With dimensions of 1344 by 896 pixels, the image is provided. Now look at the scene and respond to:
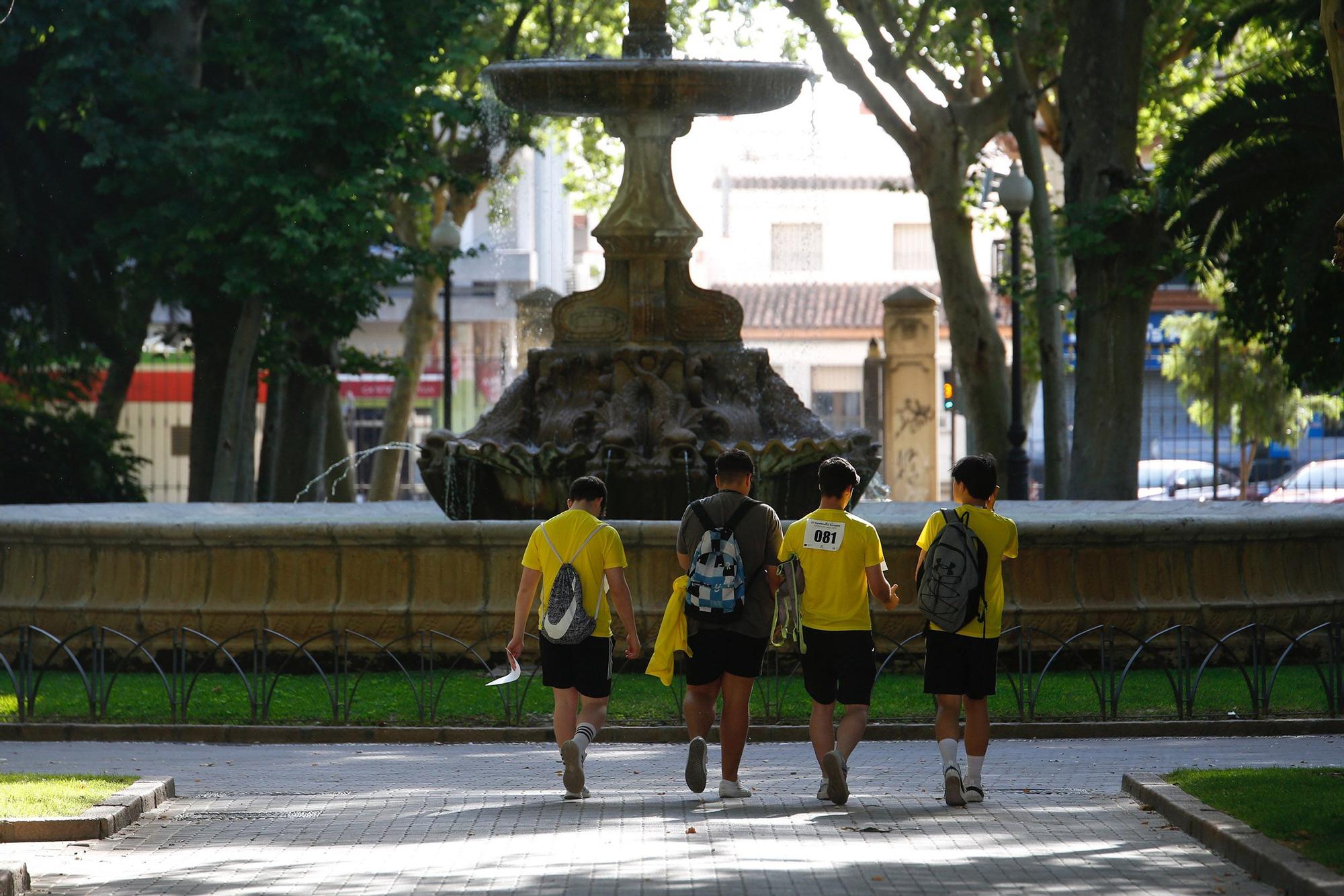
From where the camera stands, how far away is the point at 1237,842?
7.38 meters

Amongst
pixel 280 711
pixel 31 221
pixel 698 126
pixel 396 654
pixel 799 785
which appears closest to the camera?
pixel 799 785

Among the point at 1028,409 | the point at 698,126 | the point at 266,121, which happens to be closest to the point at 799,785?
the point at 266,121

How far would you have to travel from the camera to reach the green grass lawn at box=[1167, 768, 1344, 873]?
727 centimetres

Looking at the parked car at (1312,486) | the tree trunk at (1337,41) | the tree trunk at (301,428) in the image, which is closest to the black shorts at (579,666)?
the tree trunk at (1337,41)

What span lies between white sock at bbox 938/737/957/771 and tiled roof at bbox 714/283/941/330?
170 ft

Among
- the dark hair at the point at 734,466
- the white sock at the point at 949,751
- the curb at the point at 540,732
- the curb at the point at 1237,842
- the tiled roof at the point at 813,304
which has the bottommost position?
the curb at the point at 540,732

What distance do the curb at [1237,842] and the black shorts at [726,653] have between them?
1.70 m

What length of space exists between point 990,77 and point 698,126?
1426 inches

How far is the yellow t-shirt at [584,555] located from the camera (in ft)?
29.6

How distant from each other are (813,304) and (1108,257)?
133ft

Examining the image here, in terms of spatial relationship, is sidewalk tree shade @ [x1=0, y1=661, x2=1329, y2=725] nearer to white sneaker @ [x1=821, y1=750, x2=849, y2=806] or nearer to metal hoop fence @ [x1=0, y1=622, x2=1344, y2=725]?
metal hoop fence @ [x1=0, y1=622, x2=1344, y2=725]

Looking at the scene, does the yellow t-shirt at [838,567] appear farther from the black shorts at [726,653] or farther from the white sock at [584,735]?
the white sock at [584,735]

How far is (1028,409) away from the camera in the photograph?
126 ft

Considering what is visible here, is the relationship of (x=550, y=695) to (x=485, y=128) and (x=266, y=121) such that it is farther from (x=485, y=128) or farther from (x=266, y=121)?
(x=485, y=128)
